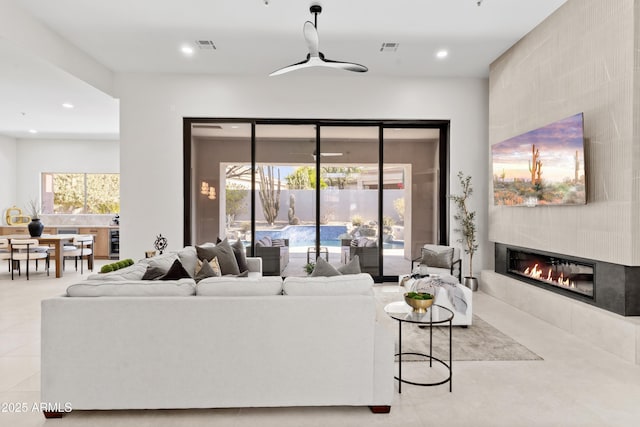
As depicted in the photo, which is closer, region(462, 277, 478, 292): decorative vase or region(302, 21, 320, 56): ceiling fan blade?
region(302, 21, 320, 56): ceiling fan blade

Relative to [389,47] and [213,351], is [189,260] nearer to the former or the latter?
[213,351]

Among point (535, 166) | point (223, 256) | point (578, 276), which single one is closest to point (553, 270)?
point (578, 276)

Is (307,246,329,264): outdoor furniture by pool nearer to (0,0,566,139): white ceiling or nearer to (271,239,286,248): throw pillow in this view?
(271,239,286,248): throw pillow

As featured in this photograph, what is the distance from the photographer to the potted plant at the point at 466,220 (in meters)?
6.16

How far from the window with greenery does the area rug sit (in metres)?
9.37

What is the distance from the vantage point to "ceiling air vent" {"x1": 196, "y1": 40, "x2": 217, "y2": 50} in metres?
5.06

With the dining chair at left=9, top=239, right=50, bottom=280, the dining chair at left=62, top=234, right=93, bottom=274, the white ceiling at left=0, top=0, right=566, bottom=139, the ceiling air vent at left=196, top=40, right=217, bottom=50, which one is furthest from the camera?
the dining chair at left=62, top=234, right=93, bottom=274

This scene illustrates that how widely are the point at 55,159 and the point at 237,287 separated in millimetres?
10293

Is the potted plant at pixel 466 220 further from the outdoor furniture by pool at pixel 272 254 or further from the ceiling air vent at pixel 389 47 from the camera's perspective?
the outdoor furniture by pool at pixel 272 254

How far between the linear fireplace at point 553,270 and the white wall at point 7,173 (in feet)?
37.7

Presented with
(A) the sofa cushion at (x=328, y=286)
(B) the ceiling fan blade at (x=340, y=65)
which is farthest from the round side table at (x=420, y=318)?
(B) the ceiling fan blade at (x=340, y=65)

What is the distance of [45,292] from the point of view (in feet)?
19.5

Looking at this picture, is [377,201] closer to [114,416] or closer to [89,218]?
[114,416]

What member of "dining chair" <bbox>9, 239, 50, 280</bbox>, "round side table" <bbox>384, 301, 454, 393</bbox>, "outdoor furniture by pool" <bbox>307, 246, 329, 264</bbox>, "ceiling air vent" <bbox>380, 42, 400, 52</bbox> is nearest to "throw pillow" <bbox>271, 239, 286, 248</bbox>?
"outdoor furniture by pool" <bbox>307, 246, 329, 264</bbox>
